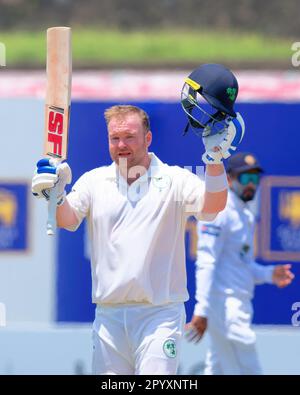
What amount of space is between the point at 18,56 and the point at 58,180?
8446mm

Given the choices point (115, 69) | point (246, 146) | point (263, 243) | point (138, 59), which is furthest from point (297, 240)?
point (138, 59)

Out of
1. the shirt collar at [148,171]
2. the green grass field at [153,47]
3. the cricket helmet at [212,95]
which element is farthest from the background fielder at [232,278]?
the green grass field at [153,47]

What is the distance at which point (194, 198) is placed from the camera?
5582mm

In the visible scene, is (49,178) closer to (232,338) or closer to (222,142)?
(222,142)

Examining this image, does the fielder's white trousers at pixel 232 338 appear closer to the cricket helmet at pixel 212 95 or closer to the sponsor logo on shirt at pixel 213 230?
the sponsor logo on shirt at pixel 213 230

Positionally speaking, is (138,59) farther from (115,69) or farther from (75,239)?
(75,239)

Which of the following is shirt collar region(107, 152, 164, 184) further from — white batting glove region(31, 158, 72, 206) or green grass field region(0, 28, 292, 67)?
green grass field region(0, 28, 292, 67)

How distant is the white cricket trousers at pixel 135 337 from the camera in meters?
5.45

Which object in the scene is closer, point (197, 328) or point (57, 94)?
point (57, 94)

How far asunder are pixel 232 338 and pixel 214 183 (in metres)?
2.43

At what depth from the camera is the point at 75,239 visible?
28.9ft

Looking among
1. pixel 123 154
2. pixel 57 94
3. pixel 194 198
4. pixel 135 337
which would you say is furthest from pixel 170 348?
pixel 57 94

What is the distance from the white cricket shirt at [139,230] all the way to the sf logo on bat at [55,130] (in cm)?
23

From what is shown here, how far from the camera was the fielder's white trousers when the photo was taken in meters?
7.65
